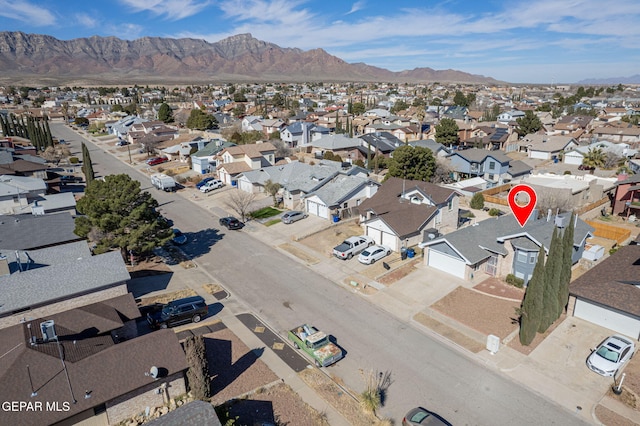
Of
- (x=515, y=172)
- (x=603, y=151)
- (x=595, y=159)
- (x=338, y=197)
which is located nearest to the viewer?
(x=338, y=197)

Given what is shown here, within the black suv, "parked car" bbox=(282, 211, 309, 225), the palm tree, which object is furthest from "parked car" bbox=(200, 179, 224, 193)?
the palm tree

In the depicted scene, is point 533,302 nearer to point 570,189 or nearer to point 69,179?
Result: point 570,189

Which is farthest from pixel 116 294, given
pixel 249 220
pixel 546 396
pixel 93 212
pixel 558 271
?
pixel 558 271

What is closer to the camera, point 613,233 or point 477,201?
point 613,233

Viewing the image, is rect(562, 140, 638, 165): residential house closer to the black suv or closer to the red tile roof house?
the black suv

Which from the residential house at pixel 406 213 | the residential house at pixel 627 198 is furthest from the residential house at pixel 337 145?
the residential house at pixel 627 198

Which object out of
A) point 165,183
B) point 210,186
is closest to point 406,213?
point 210,186

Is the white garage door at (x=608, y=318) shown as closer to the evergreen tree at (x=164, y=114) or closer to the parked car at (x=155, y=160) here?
the parked car at (x=155, y=160)
